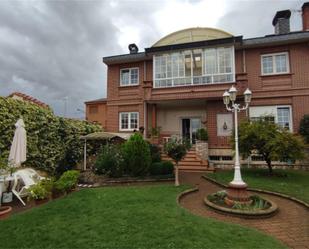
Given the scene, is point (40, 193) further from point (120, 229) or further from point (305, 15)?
point (305, 15)

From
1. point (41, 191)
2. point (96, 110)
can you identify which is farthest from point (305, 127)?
point (96, 110)

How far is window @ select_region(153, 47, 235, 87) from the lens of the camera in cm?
1430

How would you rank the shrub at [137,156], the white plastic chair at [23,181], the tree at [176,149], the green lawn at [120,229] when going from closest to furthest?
the green lawn at [120,229], the white plastic chair at [23,181], the tree at [176,149], the shrub at [137,156]

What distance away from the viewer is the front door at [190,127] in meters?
16.6

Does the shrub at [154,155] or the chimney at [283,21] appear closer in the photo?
the shrub at [154,155]

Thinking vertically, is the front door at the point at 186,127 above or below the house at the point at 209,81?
below

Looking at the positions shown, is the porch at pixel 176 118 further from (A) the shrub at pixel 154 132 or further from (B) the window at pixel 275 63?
(B) the window at pixel 275 63

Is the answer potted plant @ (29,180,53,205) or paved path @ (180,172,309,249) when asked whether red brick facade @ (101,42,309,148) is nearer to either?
paved path @ (180,172,309,249)

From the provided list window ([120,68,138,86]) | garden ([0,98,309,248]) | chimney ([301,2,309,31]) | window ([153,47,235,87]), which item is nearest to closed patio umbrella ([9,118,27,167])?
garden ([0,98,309,248])

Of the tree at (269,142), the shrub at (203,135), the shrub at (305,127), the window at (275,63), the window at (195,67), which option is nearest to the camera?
the tree at (269,142)

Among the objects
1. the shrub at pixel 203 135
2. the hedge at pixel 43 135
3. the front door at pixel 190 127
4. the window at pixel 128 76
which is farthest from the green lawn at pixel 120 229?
the window at pixel 128 76

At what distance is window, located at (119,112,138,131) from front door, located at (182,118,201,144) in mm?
3806

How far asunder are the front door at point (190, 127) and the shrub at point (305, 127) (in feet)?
21.3

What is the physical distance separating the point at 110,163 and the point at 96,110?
13.3 m
